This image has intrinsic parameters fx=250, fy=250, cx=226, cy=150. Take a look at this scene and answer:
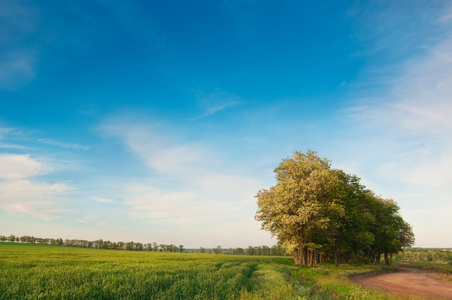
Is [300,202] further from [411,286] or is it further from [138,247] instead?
[138,247]

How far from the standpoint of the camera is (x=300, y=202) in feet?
121

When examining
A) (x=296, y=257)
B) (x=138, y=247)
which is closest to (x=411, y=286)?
(x=296, y=257)

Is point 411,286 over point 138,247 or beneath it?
over

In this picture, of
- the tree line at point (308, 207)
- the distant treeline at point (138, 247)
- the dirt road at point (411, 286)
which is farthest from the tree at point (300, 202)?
the distant treeline at point (138, 247)

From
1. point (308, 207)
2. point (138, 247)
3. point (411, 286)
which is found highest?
point (308, 207)

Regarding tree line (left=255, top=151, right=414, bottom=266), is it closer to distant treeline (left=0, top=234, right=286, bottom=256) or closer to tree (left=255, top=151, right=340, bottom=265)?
tree (left=255, top=151, right=340, bottom=265)

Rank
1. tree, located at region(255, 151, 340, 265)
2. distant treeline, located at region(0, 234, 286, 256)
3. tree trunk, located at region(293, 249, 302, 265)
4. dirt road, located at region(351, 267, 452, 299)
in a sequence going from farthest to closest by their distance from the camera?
distant treeline, located at region(0, 234, 286, 256)
tree trunk, located at region(293, 249, 302, 265)
tree, located at region(255, 151, 340, 265)
dirt road, located at region(351, 267, 452, 299)

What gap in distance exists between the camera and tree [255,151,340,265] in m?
35.6

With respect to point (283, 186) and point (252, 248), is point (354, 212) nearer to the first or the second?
point (283, 186)

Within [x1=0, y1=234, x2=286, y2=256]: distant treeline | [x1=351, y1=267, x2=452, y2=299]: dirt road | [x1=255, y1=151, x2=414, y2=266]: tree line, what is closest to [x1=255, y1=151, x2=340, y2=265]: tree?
[x1=255, y1=151, x2=414, y2=266]: tree line

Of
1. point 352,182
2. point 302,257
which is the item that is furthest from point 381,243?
point 302,257

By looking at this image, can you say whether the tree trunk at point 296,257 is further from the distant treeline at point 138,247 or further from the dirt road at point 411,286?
the distant treeline at point 138,247

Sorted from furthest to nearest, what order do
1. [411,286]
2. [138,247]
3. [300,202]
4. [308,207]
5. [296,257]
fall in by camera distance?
[138,247], [296,257], [300,202], [308,207], [411,286]

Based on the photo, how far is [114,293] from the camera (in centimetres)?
1127
